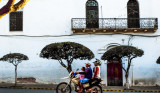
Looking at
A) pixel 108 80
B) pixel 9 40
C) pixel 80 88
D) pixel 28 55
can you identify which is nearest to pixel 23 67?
pixel 28 55

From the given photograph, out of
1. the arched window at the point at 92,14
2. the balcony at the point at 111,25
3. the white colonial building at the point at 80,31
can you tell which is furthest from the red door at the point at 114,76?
the arched window at the point at 92,14

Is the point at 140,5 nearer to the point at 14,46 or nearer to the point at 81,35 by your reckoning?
the point at 81,35

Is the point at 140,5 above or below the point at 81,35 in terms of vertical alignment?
above

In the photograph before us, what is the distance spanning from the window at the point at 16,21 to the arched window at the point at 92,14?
218 inches

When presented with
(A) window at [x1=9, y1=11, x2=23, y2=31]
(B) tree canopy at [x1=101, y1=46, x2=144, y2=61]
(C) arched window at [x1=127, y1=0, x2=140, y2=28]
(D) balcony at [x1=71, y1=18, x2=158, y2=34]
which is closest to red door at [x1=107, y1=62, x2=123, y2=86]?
(D) balcony at [x1=71, y1=18, x2=158, y2=34]

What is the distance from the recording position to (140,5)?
2041 cm

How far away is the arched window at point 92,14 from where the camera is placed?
65.8ft

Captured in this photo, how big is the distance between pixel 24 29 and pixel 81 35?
→ 186 inches

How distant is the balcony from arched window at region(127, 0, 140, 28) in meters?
0.25

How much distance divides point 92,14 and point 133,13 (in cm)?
335

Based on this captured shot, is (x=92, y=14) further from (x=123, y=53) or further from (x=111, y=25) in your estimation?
(x=123, y=53)

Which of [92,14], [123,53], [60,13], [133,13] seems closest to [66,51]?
[123,53]

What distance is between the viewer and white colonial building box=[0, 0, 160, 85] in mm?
19859

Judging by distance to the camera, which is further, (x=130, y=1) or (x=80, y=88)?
(x=130, y=1)
